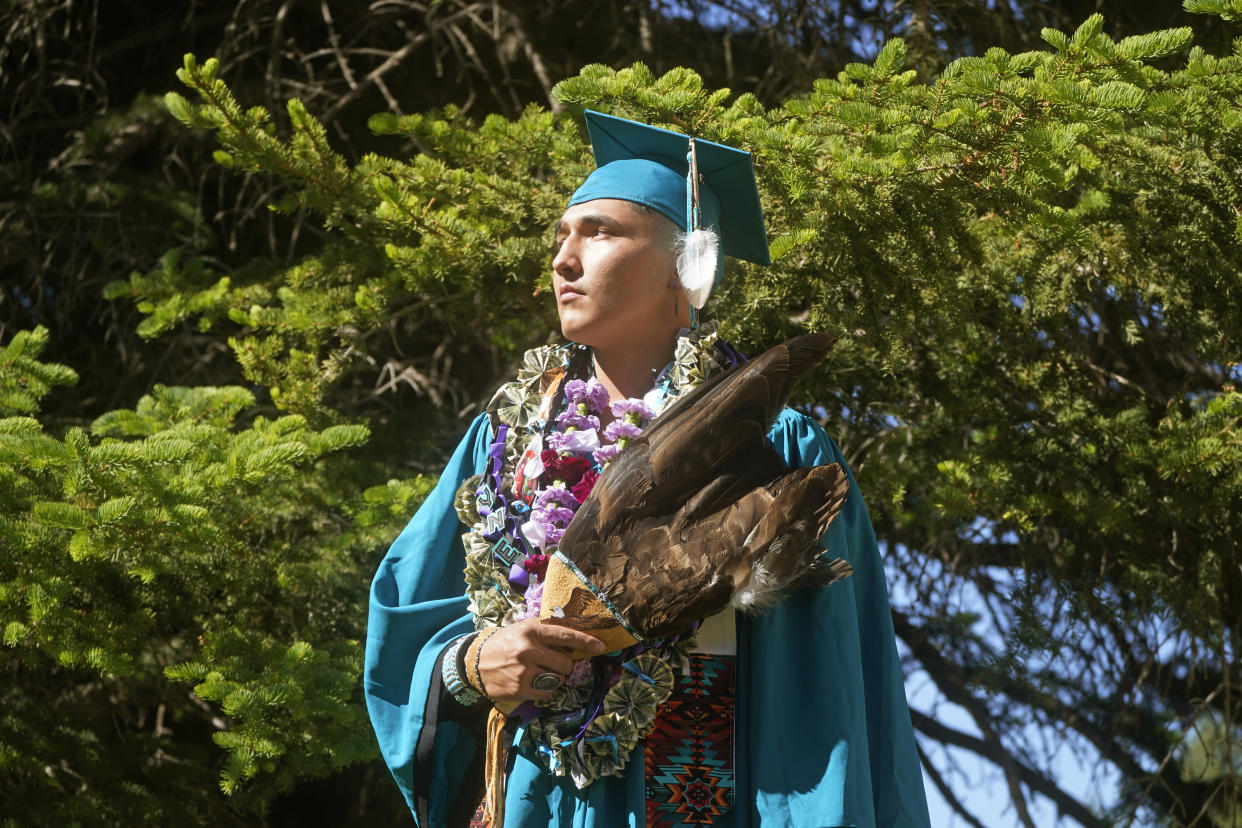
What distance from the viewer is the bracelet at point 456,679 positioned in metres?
2.04

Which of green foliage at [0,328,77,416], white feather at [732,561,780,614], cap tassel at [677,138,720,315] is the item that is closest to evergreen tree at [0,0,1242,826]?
green foliage at [0,328,77,416]

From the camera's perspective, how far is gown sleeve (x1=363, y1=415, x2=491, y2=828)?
2115 mm

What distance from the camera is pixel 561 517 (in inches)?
81.7

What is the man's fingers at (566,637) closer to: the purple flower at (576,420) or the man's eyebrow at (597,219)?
the purple flower at (576,420)

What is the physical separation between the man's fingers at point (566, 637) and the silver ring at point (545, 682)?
6 cm

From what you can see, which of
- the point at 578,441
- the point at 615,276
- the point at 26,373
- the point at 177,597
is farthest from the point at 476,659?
the point at 26,373

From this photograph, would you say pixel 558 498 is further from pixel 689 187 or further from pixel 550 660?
pixel 689 187

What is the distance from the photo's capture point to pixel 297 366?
3.36 m

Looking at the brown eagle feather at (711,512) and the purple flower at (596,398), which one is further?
the purple flower at (596,398)

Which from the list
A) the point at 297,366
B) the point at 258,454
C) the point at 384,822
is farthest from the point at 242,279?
the point at 384,822

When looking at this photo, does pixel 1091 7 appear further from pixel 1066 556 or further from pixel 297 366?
pixel 297 366

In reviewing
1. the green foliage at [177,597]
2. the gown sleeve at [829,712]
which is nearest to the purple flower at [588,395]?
the gown sleeve at [829,712]

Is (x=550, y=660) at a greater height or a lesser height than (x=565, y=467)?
lesser

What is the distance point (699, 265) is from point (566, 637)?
0.67 m
